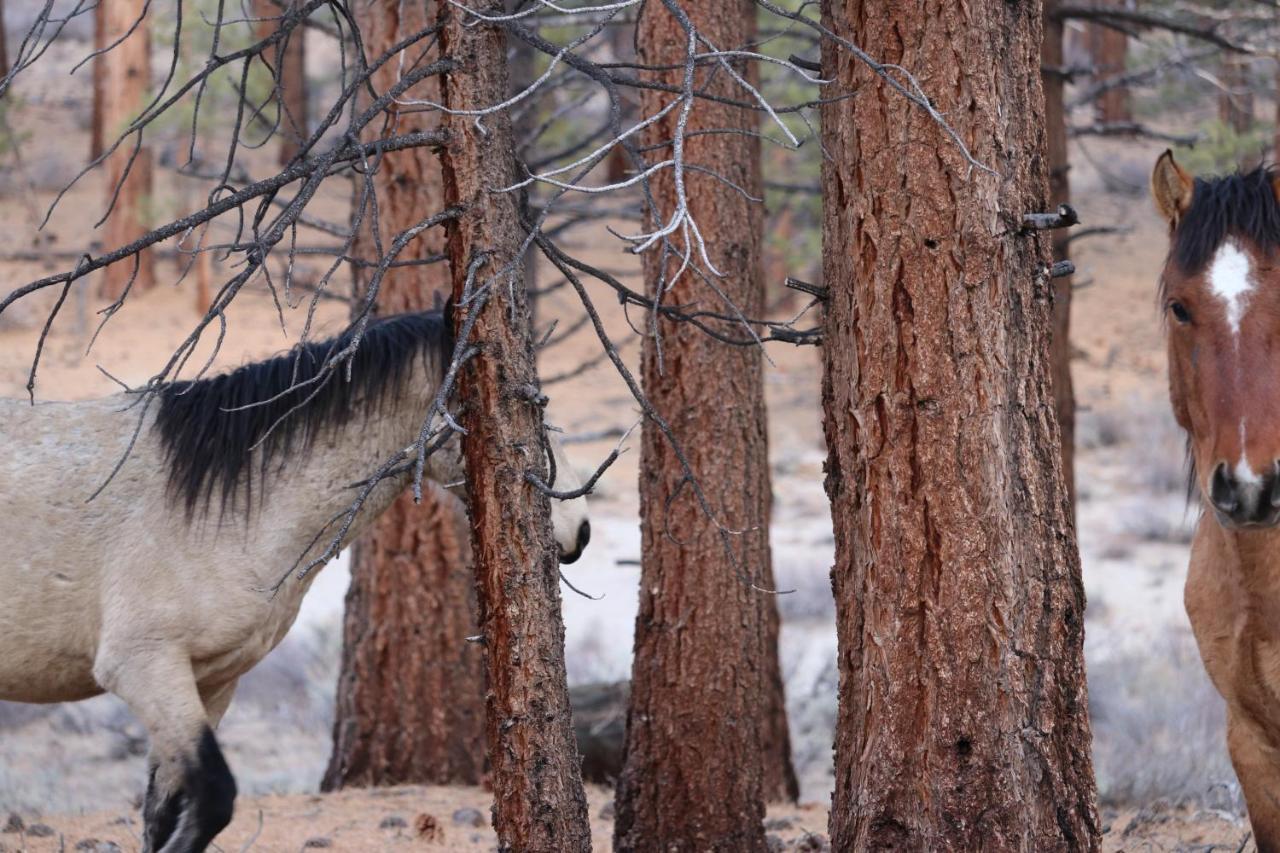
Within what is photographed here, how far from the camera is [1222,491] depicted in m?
3.48

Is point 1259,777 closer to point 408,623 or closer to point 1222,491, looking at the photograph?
point 1222,491

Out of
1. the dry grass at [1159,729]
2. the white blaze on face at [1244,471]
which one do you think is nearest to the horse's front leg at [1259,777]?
the white blaze on face at [1244,471]

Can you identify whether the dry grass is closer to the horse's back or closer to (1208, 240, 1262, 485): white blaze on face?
(1208, 240, 1262, 485): white blaze on face

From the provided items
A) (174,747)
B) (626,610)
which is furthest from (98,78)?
(174,747)

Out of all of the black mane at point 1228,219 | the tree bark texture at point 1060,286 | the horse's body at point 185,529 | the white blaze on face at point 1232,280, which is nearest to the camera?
the white blaze on face at point 1232,280

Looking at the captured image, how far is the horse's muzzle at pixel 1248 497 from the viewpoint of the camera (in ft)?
11.0

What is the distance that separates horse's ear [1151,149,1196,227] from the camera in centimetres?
403

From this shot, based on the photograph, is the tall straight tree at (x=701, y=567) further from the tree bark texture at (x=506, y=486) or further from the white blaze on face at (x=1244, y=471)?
the white blaze on face at (x=1244, y=471)

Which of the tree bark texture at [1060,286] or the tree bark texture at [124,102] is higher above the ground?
the tree bark texture at [124,102]

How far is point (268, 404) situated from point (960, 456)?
2.50 meters

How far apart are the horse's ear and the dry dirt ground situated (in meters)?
2.70

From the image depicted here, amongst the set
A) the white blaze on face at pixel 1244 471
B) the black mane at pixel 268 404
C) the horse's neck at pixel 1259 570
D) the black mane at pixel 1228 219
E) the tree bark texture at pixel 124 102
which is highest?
the tree bark texture at pixel 124 102

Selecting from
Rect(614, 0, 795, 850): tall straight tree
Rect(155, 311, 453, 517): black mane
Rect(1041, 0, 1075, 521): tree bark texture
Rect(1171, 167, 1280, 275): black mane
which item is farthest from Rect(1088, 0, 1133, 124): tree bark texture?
Rect(155, 311, 453, 517): black mane

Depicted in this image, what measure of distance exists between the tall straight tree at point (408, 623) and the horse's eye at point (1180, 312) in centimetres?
362
